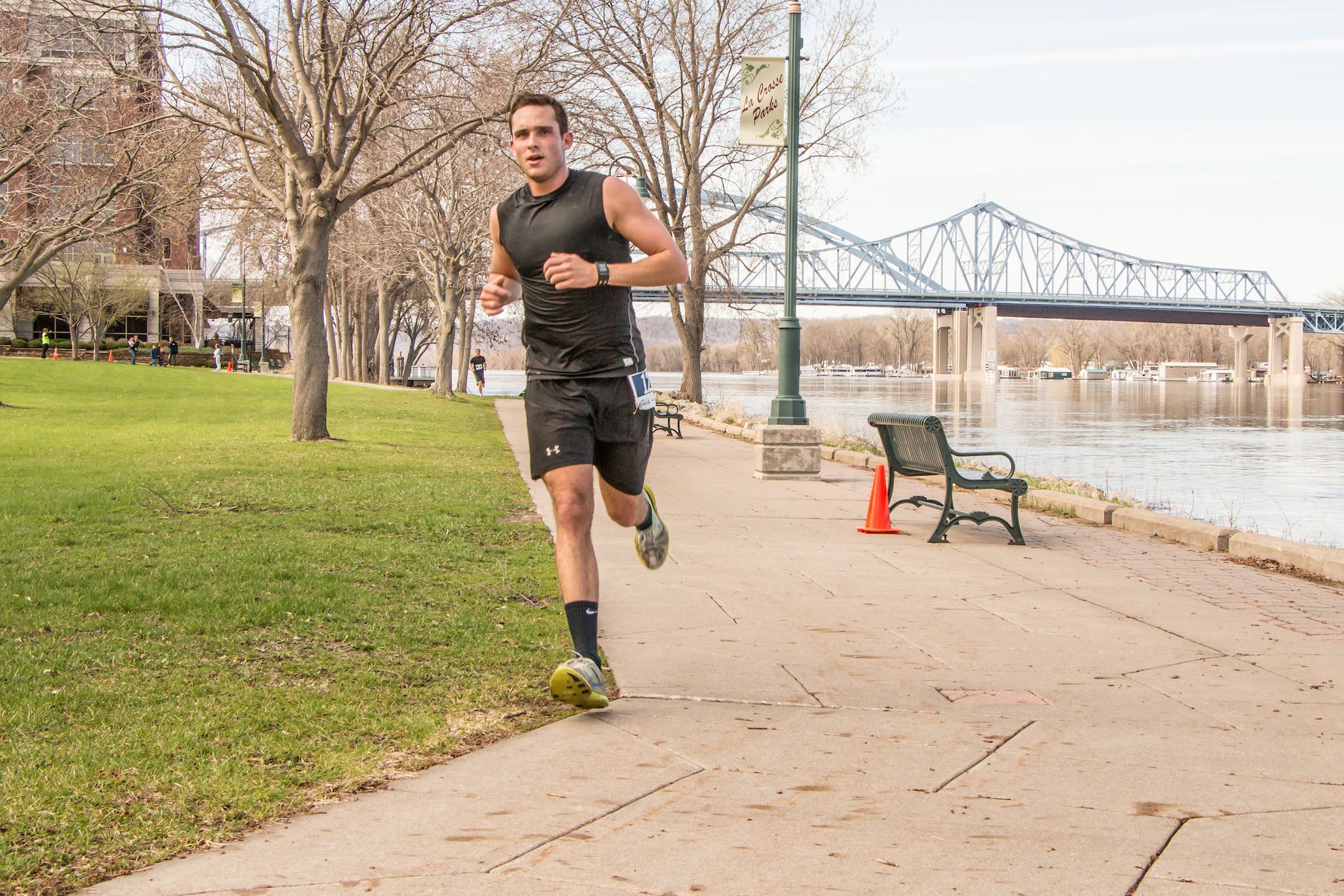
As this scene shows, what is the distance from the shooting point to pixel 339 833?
321 cm

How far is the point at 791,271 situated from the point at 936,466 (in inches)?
206

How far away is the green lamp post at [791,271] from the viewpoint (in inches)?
562

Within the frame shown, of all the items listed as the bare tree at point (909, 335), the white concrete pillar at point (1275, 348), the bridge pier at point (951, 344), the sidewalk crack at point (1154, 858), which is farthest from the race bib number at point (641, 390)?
the bare tree at point (909, 335)

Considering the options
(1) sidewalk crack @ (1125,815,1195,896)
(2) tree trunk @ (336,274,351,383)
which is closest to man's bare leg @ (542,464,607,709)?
(1) sidewalk crack @ (1125,815,1195,896)

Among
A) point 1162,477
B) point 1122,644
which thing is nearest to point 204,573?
point 1122,644

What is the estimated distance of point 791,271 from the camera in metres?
14.5

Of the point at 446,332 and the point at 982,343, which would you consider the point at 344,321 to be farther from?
the point at 982,343

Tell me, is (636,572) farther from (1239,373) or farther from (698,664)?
(1239,373)

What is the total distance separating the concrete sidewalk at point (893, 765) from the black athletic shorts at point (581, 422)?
35.4 inches

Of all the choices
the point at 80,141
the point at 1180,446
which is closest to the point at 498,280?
the point at 80,141

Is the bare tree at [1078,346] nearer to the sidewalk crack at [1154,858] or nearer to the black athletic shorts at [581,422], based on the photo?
the black athletic shorts at [581,422]

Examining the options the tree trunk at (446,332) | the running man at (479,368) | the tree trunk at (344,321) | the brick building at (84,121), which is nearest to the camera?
the brick building at (84,121)

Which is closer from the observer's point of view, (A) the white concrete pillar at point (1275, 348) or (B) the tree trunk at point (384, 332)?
(B) the tree trunk at point (384, 332)

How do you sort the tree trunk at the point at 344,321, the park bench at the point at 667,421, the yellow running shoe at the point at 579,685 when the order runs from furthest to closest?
the tree trunk at the point at 344,321, the park bench at the point at 667,421, the yellow running shoe at the point at 579,685
